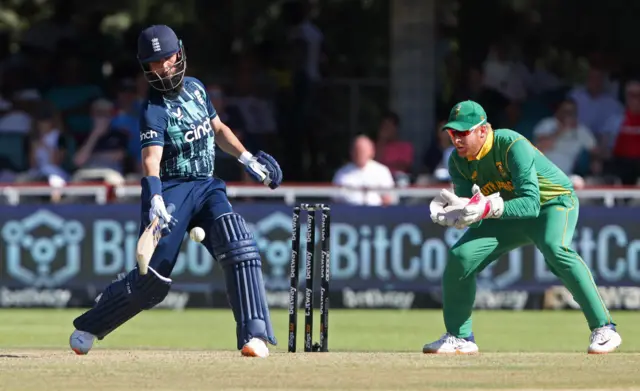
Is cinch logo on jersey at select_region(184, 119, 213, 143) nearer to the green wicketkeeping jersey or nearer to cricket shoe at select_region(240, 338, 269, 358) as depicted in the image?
cricket shoe at select_region(240, 338, 269, 358)

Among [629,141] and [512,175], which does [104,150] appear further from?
[512,175]

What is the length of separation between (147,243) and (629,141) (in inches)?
389

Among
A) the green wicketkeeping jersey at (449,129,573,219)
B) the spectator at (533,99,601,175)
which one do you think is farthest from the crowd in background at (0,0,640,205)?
the green wicketkeeping jersey at (449,129,573,219)

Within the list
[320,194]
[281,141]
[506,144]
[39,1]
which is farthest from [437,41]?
[506,144]

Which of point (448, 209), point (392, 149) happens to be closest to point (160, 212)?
point (448, 209)

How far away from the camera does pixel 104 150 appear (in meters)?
18.7

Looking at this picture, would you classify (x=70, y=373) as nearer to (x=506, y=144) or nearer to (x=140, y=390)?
(x=140, y=390)

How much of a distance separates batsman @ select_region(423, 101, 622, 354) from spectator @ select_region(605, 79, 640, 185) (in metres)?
7.51

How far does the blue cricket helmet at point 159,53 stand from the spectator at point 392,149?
8649 mm

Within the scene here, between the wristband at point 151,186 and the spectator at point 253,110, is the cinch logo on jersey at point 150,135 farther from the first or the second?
the spectator at point 253,110

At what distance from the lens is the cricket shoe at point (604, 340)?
34.7 ft

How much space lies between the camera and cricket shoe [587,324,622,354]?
10578 mm

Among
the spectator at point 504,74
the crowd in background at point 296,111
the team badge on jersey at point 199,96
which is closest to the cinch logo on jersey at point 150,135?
the team badge on jersey at point 199,96

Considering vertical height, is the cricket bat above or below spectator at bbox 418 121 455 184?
below
